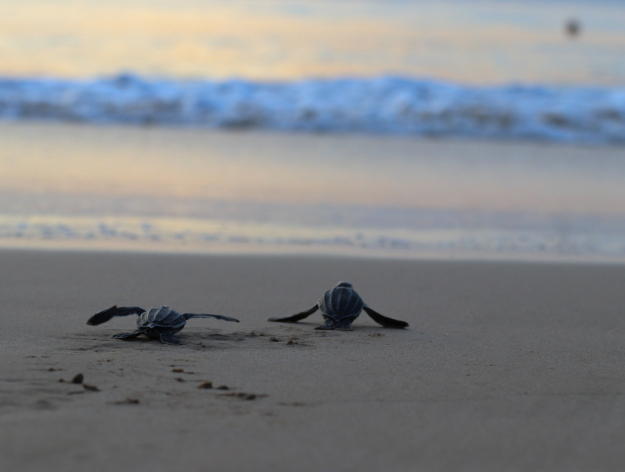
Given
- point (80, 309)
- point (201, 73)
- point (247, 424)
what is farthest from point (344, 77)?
point (247, 424)

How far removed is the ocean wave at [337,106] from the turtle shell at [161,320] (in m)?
9.87

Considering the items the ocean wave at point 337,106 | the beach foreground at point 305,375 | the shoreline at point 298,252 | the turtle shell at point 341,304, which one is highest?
the ocean wave at point 337,106

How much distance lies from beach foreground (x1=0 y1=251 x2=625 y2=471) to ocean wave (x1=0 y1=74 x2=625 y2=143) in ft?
29.2

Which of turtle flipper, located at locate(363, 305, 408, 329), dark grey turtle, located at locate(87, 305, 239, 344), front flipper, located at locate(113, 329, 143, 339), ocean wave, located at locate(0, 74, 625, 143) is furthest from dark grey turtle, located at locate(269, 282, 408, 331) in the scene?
ocean wave, located at locate(0, 74, 625, 143)

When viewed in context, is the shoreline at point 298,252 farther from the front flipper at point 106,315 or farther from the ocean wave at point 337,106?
the ocean wave at point 337,106

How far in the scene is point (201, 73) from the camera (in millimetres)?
16641

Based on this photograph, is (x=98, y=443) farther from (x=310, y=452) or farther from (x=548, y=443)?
(x=548, y=443)

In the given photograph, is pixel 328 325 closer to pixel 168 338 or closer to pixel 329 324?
pixel 329 324

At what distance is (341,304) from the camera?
3184 mm

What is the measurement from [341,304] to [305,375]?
0.76 m

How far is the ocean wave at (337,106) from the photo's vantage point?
41.9 feet

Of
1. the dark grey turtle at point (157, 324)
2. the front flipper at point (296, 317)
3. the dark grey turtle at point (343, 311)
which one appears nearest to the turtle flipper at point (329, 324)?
the dark grey turtle at point (343, 311)

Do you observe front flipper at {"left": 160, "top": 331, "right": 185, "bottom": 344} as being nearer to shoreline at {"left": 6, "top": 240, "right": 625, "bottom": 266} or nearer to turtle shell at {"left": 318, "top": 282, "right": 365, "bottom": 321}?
turtle shell at {"left": 318, "top": 282, "right": 365, "bottom": 321}

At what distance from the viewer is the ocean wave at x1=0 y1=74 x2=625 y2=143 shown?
503 inches
